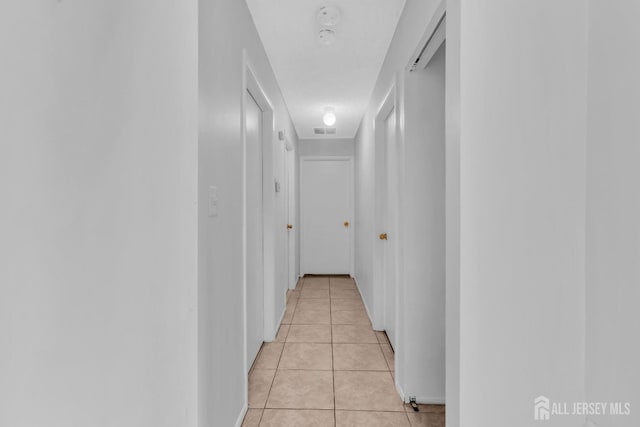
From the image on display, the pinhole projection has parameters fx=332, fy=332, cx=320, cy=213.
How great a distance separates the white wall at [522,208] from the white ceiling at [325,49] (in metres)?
1.17

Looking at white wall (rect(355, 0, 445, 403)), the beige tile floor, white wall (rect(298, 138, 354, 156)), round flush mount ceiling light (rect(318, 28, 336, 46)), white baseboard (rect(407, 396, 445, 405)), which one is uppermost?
round flush mount ceiling light (rect(318, 28, 336, 46))

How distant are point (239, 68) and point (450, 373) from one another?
1.83 m

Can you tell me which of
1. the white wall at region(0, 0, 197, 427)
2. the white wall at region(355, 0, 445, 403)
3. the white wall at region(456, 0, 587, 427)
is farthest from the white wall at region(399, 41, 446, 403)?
the white wall at region(0, 0, 197, 427)

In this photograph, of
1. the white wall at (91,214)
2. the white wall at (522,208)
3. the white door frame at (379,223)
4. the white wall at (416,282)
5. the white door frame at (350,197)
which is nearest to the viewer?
the white wall at (91,214)

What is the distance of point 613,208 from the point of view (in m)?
0.80

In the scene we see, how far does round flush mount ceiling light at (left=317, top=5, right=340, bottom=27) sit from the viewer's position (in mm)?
2037

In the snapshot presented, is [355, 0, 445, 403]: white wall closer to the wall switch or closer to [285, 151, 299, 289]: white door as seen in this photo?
the wall switch

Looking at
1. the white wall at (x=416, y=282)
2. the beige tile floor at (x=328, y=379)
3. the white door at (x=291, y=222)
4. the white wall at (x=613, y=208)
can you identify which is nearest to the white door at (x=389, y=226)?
the beige tile floor at (x=328, y=379)

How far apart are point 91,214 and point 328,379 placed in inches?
82.9

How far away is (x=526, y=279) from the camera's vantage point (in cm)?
96

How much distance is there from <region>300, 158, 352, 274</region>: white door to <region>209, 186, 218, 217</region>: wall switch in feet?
13.8

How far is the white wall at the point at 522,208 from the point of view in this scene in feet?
2.91

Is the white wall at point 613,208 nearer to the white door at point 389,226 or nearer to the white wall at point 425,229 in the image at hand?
the white wall at point 425,229

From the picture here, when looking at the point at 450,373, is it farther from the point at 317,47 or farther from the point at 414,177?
the point at 317,47
